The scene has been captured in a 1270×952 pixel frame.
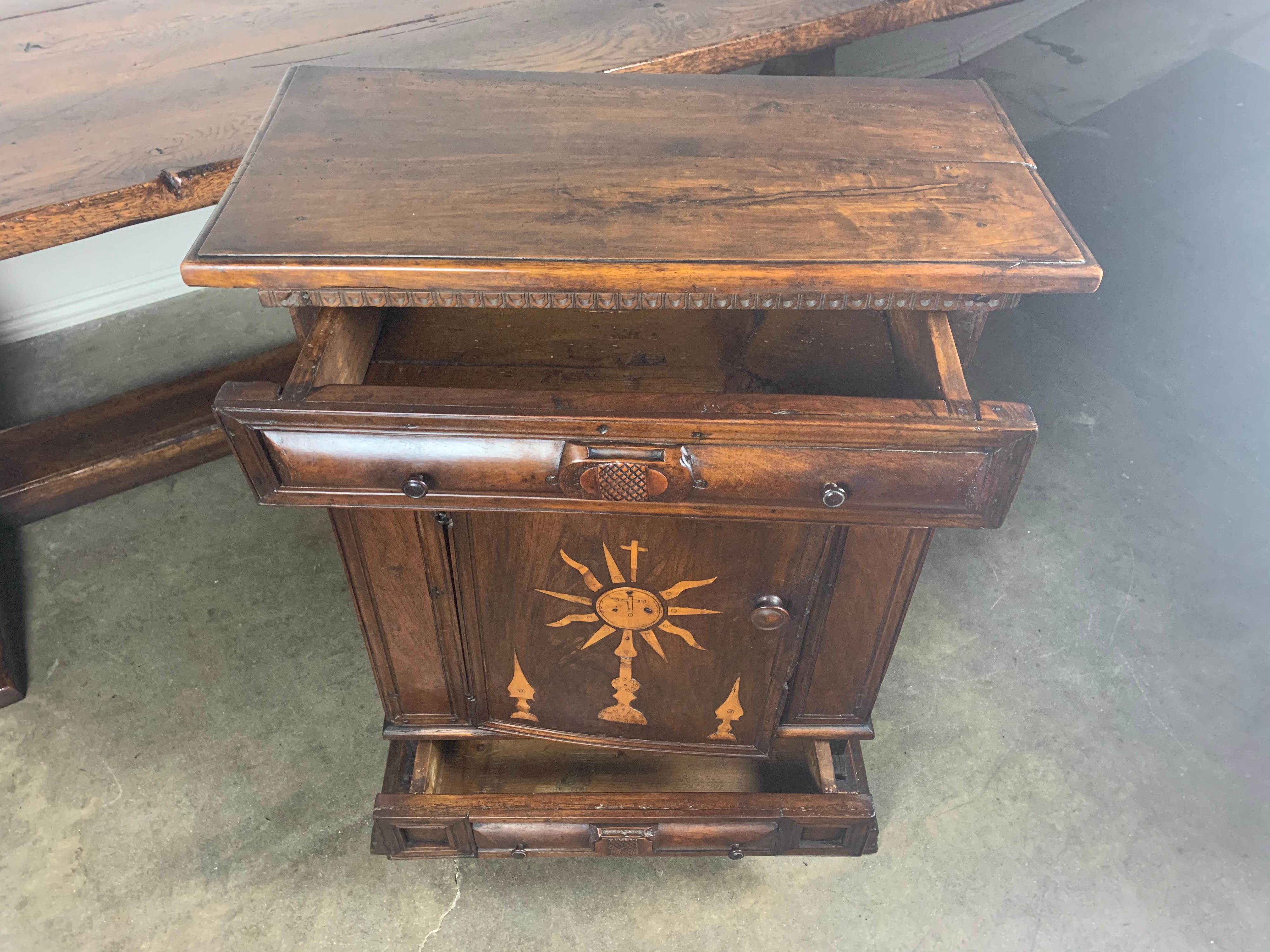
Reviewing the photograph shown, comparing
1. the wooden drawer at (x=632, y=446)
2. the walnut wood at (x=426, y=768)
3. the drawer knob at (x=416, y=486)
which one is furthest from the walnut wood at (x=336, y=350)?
the walnut wood at (x=426, y=768)

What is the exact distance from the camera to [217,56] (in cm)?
156

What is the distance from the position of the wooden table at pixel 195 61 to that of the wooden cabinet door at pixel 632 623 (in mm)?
769

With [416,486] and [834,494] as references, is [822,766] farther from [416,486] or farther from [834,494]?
[416,486]

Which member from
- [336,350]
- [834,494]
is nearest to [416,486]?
[336,350]

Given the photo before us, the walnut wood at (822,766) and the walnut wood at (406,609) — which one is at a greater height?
the walnut wood at (406,609)

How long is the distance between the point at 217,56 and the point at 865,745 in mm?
1675

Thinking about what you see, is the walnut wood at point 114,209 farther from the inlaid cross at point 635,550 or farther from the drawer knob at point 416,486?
the inlaid cross at point 635,550

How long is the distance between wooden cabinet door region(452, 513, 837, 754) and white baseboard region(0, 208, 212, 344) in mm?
1590

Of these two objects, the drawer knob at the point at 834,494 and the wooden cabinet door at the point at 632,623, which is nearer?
the drawer knob at the point at 834,494

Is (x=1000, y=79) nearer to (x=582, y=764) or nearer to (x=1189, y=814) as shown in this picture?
(x=1189, y=814)

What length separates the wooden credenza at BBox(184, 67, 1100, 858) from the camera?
34.1 inches

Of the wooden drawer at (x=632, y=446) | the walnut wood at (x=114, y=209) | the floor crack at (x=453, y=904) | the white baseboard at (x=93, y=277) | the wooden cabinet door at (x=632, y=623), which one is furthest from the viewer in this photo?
the white baseboard at (x=93, y=277)

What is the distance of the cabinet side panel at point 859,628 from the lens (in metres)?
1.06

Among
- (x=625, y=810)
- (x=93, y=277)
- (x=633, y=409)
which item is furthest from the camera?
(x=93, y=277)
